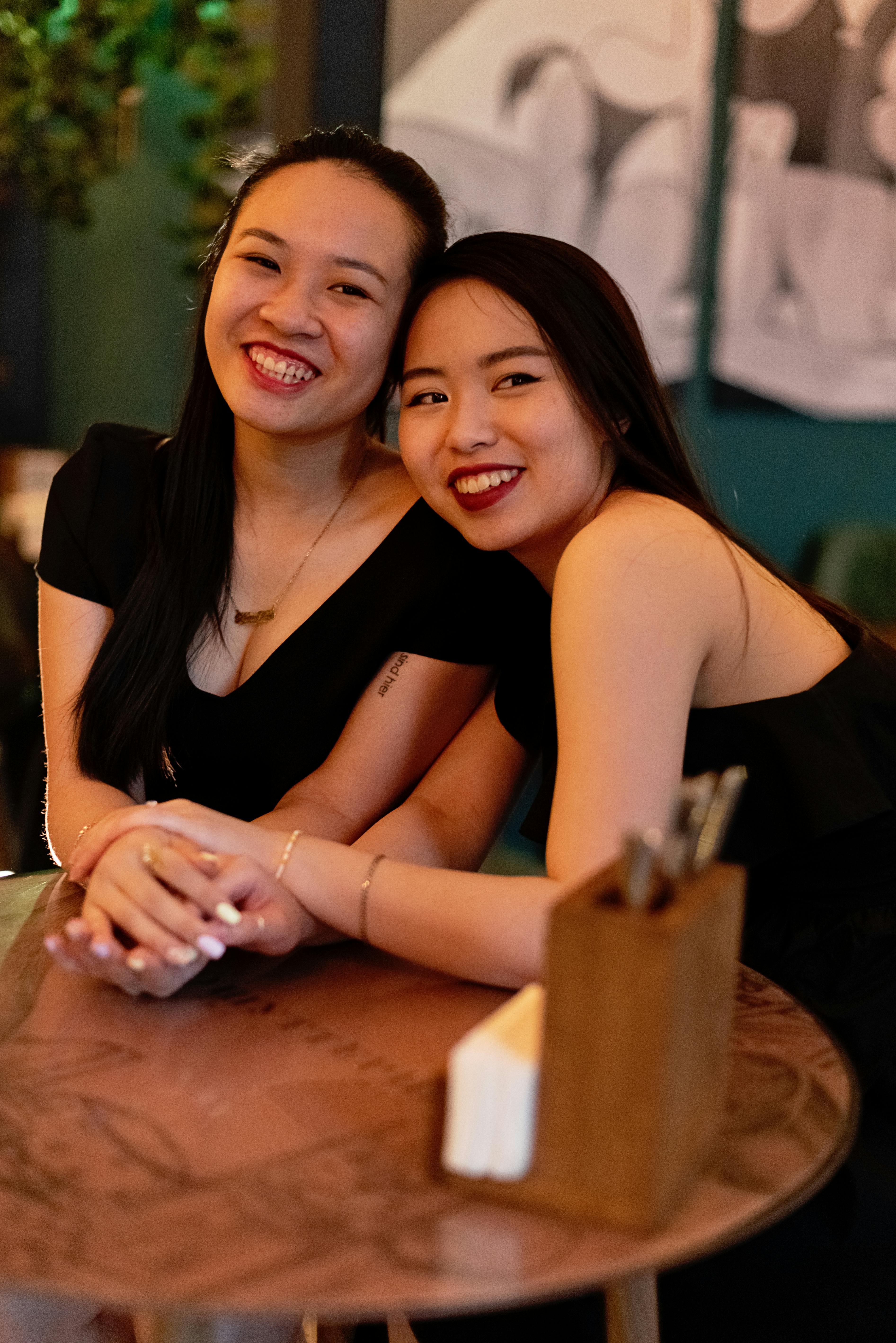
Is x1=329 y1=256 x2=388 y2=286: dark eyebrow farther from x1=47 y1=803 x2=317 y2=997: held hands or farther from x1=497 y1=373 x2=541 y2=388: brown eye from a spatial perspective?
x1=47 y1=803 x2=317 y2=997: held hands

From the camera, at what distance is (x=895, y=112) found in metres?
3.61

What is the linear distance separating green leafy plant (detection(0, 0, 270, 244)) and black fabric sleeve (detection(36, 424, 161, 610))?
1.33 m

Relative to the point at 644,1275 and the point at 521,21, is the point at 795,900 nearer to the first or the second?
the point at 644,1275

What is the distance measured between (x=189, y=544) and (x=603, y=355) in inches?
24.0

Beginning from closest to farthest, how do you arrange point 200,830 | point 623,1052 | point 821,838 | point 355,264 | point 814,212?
1. point 623,1052
2. point 200,830
3. point 821,838
4. point 355,264
5. point 814,212

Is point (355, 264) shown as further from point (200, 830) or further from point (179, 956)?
point (179, 956)

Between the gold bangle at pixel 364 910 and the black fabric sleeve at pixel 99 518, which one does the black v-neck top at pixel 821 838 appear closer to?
the gold bangle at pixel 364 910

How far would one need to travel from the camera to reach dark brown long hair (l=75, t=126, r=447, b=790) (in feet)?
5.27

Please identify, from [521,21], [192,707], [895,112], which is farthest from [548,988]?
[895,112]

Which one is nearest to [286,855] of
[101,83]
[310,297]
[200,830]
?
[200,830]

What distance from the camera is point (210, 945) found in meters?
1.08

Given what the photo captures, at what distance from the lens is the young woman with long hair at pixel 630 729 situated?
3.71 feet

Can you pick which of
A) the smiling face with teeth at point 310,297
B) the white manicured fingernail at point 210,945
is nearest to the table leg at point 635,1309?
the white manicured fingernail at point 210,945

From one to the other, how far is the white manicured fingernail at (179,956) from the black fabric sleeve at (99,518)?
719 mm
